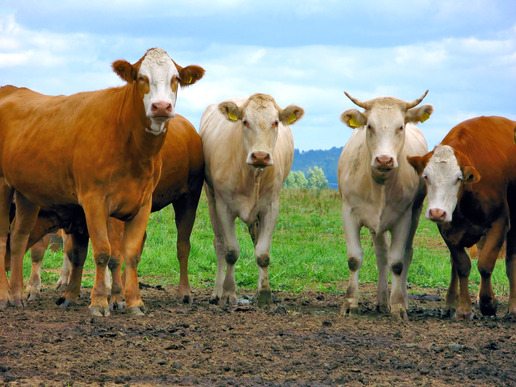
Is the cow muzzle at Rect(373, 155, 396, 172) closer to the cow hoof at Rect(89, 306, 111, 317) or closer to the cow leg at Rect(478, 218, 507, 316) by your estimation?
the cow leg at Rect(478, 218, 507, 316)

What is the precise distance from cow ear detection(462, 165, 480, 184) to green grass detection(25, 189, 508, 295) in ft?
12.7

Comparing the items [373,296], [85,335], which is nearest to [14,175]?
[85,335]

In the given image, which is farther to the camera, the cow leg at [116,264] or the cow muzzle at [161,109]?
the cow leg at [116,264]

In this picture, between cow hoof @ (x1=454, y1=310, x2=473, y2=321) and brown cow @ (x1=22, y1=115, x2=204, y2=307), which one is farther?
brown cow @ (x1=22, y1=115, x2=204, y2=307)

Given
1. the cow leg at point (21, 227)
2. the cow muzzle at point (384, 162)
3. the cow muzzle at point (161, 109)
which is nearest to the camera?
the cow muzzle at point (161, 109)

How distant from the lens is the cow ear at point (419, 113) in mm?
11258

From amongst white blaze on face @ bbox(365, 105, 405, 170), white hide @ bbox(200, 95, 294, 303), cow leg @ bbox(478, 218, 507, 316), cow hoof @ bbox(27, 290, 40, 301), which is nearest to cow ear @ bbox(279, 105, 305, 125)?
white hide @ bbox(200, 95, 294, 303)

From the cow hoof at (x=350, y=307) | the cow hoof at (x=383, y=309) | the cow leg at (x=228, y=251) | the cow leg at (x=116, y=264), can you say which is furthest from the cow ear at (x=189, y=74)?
the cow hoof at (x=383, y=309)

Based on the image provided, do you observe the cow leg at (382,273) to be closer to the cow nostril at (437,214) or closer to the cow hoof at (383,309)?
the cow hoof at (383,309)

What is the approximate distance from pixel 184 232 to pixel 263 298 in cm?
140

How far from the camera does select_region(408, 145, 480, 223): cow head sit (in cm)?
1058

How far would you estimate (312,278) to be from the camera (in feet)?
49.5

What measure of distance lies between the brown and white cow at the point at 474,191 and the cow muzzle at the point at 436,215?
0.11 metres

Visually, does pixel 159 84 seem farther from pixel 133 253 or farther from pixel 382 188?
pixel 382 188
